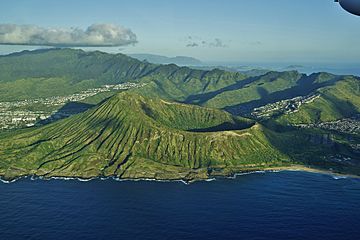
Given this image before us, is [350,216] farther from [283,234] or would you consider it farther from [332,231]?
[283,234]

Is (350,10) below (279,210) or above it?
above

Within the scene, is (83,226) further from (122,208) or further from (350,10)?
(350,10)

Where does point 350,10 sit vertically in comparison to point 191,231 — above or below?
above

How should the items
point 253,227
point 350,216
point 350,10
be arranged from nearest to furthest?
point 350,10 < point 253,227 < point 350,216

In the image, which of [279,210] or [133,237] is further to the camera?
[279,210]

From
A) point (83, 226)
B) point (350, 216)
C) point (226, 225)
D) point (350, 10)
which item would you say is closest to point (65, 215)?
point (83, 226)

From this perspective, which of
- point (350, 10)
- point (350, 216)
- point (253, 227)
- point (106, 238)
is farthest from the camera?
point (350, 216)

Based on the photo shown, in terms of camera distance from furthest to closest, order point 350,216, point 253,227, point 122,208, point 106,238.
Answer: point 122,208 → point 350,216 → point 253,227 → point 106,238

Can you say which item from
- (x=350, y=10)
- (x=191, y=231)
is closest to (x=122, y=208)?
(x=191, y=231)

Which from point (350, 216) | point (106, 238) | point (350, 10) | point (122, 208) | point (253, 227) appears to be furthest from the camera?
point (122, 208)
